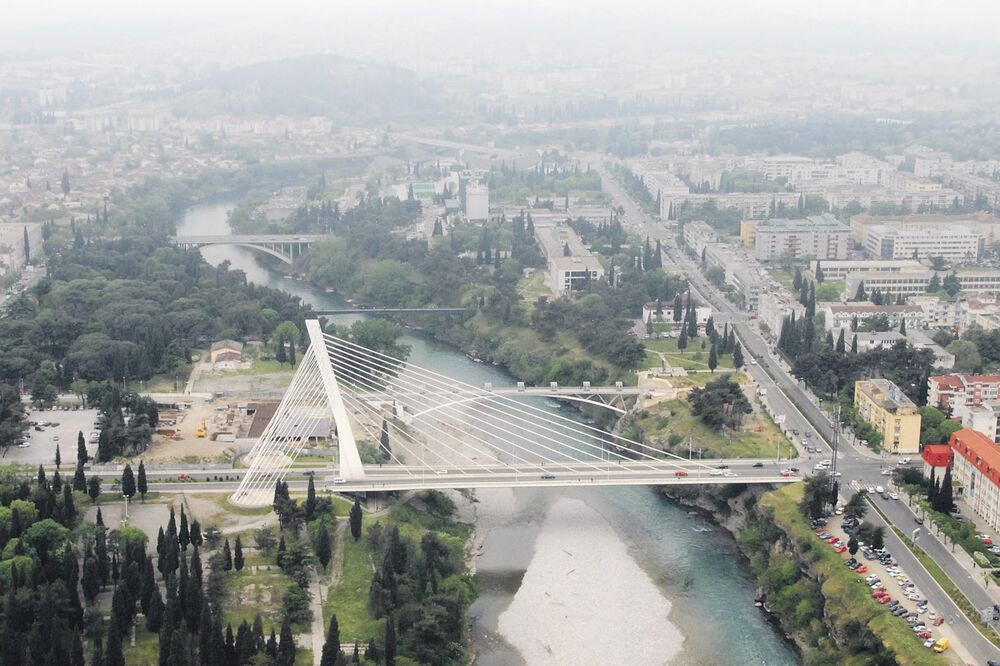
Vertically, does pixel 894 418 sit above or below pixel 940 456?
above

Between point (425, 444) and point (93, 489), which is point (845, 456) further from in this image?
point (93, 489)

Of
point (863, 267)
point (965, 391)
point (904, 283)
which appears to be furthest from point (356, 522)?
point (863, 267)

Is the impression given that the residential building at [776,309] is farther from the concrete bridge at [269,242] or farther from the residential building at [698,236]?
the concrete bridge at [269,242]

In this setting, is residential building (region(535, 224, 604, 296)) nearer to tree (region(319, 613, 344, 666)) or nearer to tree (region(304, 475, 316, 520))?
tree (region(304, 475, 316, 520))

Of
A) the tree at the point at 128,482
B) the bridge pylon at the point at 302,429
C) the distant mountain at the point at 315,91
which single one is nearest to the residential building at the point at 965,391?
the bridge pylon at the point at 302,429

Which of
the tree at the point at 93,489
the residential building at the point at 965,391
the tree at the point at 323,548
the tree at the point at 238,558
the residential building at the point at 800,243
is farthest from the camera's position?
the residential building at the point at 800,243

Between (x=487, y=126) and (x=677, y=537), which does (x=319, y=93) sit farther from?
(x=677, y=537)

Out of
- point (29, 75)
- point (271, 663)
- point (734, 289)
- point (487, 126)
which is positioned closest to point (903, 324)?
point (734, 289)
